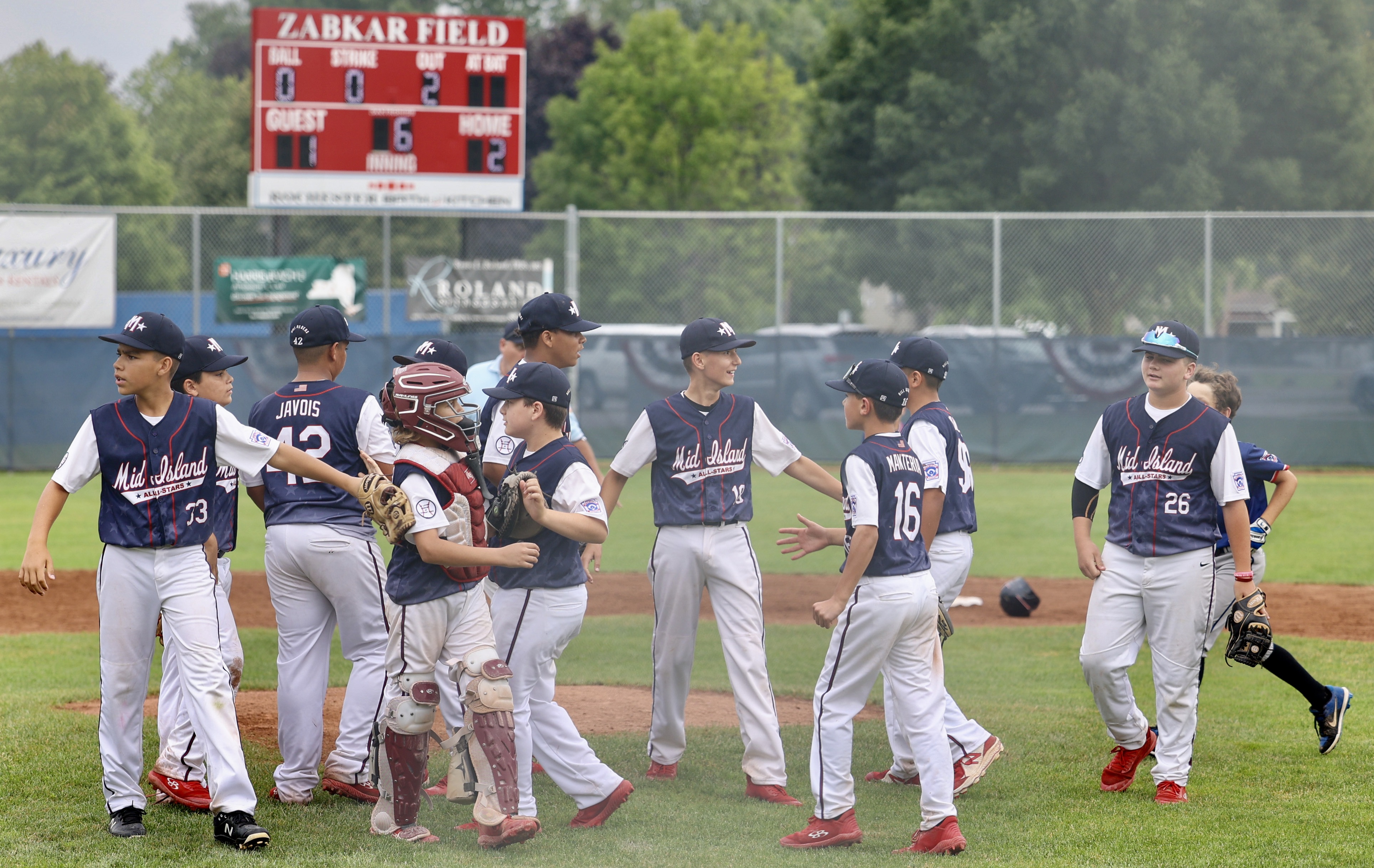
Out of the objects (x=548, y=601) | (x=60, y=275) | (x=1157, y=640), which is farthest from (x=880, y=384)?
(x=60, y=275)

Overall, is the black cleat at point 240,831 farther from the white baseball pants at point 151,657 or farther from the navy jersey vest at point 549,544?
the navy jersey vest at point 549,544

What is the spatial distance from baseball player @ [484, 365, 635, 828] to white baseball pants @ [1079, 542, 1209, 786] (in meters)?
2.08

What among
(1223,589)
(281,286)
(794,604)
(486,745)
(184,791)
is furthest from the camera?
(281,286)

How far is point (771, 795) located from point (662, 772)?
22.1 inches

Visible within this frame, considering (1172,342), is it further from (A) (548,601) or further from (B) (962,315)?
(B) (962,315)

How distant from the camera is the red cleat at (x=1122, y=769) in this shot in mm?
5355

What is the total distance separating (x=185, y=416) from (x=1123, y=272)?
60.7 feet

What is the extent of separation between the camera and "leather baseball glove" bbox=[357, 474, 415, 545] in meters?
4.32

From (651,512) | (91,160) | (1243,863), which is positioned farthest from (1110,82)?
(91,160)

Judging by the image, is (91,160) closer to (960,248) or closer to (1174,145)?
(960,248)

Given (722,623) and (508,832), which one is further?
(722,623)

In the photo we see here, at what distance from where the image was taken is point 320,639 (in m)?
5.24

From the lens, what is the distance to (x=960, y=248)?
861 inches

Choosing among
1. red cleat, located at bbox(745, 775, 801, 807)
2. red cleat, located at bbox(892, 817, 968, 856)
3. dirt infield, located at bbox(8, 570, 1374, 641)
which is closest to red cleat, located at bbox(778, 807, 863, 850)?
red cleat, located at bbox(892, 817, 968, 856)
